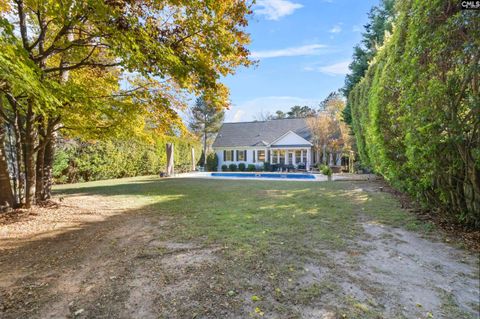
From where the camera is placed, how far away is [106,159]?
16.4 metres

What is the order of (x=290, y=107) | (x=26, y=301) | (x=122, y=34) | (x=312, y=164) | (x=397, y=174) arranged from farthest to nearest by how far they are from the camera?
(x=290, y=107)
(x=312, y=164)
(x=397, y=174)
(x=122, y=34)
(x=26, y=301)

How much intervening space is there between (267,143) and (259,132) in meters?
2.79

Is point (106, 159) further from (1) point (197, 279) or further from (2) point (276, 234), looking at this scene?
(1) point (197, 279)

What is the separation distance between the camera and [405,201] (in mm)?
7691

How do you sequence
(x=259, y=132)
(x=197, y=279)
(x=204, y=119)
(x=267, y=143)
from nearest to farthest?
(x=197, y=279), (x=267, y=143), (x=259, y=132), (x=204, y=119)

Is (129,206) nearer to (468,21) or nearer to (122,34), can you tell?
(122,34)

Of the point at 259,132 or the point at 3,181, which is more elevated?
the point at 259,132

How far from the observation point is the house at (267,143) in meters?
26.7

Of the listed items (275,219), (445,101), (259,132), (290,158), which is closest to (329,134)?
(290,158)

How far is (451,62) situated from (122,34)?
19.4 ft

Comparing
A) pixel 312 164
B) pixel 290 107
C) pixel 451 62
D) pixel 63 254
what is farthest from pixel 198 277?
pixel 290 107

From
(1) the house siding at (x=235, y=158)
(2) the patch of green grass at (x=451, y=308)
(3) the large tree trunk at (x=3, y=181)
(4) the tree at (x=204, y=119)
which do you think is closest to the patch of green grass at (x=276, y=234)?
(2) the patch of green grass at (x=451, y=308)

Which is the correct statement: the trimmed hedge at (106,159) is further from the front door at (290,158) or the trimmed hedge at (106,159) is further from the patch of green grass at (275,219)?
the front door at (290,158)

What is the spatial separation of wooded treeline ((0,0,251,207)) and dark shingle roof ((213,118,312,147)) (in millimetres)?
20457
